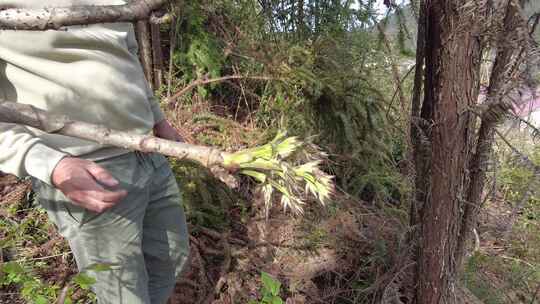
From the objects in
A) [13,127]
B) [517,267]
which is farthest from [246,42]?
[517,267]

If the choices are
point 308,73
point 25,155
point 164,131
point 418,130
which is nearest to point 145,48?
point 308,73

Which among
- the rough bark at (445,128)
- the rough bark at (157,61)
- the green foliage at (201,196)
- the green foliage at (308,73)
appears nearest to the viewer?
the rough bark at (445,128)

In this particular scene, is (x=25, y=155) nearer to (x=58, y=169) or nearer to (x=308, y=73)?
(x=58, y=169)

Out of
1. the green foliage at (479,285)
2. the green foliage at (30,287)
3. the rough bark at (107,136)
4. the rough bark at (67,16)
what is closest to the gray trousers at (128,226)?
the green foliage at (30,287)

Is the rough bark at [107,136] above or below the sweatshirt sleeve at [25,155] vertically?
above

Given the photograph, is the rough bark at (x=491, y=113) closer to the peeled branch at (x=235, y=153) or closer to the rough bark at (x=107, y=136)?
the peeled branch at (x=235, y=153)

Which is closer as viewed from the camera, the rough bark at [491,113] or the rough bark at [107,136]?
the rough bark at [107,136]

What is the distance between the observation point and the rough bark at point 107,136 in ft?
2.53

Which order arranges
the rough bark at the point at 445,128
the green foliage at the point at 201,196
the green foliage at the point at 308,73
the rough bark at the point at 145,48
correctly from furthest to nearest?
the rough bark at the point at 145,48 → the green foliage at the point at 308,73 → the green foliage at the point at 201,196 → the rough bark at the point at 445,128

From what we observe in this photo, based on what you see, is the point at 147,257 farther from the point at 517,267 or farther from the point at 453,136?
the point at 517,267

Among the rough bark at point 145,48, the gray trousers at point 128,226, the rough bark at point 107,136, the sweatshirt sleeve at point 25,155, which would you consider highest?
the rough bark at point 145,48

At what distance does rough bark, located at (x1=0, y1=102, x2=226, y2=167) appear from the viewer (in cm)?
77

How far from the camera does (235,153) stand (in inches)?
31.5

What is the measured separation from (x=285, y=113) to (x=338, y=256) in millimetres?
1357
